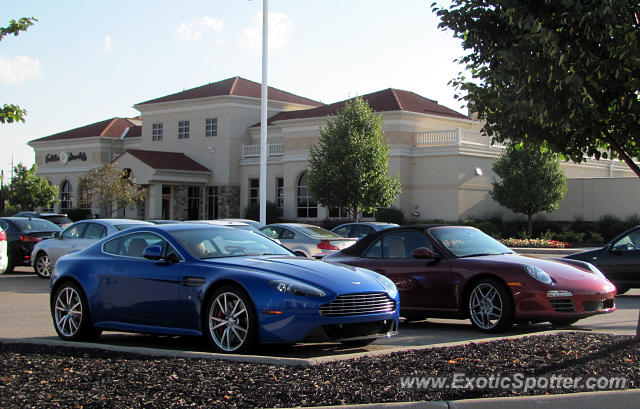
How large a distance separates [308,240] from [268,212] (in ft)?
82.8

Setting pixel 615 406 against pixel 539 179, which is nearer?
pixel 615 406

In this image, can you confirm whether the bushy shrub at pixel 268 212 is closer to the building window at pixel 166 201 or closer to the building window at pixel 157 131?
the building window at pixel 166 201

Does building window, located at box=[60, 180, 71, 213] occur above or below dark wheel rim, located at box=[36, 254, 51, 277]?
above

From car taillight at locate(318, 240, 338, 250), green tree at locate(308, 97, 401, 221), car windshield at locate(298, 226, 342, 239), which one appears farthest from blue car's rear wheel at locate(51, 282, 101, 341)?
green tree at locate(308, 97, 401, 221)

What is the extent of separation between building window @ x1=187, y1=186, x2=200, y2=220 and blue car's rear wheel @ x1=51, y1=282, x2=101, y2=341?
43.2 meters

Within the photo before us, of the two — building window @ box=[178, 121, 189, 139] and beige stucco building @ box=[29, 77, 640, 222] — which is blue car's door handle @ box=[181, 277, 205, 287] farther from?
building window @ box=[178, 121, 189, 139]

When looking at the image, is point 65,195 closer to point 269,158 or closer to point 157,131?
point 157,131

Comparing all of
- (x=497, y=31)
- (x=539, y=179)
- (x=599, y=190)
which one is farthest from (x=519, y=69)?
(x=599, y=190)

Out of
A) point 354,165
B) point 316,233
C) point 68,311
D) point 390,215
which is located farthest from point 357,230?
point 390,215

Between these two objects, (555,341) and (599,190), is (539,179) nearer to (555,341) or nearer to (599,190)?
(599,190)

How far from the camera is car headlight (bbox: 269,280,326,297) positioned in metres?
7.94

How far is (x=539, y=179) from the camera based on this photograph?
37.1 metres

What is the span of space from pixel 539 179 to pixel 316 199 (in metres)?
10.9

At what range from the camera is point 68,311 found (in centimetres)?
962
